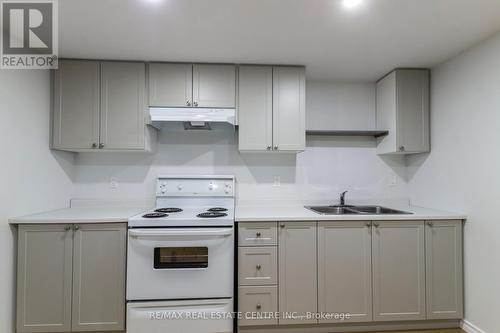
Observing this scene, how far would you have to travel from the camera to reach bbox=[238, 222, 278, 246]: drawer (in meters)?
2.01

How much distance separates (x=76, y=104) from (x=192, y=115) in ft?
3.46

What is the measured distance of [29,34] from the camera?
1.85m

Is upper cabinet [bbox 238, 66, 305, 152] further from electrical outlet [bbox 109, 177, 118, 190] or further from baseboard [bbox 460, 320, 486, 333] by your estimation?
baseboard [bbox 460, 320, 486, 333]

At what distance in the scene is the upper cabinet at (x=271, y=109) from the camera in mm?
2359

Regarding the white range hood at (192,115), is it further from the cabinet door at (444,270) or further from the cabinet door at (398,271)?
the cabinet door at (444,270)

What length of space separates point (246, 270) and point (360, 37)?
6.50ft

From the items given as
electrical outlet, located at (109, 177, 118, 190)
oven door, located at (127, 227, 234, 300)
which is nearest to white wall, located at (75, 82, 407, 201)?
electrical outlet, located at (109, 177, 118, 190)

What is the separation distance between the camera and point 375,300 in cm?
206

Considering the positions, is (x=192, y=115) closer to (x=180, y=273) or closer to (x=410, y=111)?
(x=180, y=273)

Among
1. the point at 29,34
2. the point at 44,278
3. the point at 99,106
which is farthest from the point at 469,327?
the point at 29,34

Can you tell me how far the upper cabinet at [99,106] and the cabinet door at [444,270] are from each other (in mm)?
2597

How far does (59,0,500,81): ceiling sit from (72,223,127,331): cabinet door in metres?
1.44

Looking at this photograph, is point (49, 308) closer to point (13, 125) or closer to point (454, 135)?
point (13, 125)

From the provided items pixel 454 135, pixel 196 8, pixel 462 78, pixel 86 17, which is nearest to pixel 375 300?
pixel 454 135
